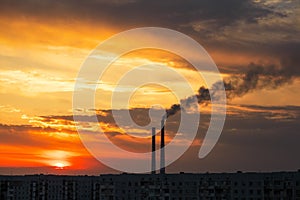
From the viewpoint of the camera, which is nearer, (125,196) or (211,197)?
(211,197)

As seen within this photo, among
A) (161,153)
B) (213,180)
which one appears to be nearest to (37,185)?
(161,153)

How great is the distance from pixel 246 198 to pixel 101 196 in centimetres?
2956

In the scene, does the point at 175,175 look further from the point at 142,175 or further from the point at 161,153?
the point at 161,153

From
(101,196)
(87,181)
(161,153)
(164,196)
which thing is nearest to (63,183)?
(87,181)

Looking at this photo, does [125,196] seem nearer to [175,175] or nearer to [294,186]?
[175,175]

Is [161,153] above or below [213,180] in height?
above

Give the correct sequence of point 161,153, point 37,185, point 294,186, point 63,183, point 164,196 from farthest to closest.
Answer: point 63,183 → point 37,185 → point 161,153 → point 164,196 → point 294,186

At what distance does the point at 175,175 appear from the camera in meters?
108

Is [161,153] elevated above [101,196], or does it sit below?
above

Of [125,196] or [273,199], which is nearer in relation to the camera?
[273,199]

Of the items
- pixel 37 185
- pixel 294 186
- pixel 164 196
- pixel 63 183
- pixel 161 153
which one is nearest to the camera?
pixel 294 186

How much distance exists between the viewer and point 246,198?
325ft

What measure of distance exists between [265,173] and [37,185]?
74.3 m

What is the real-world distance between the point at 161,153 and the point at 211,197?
1388 inches
